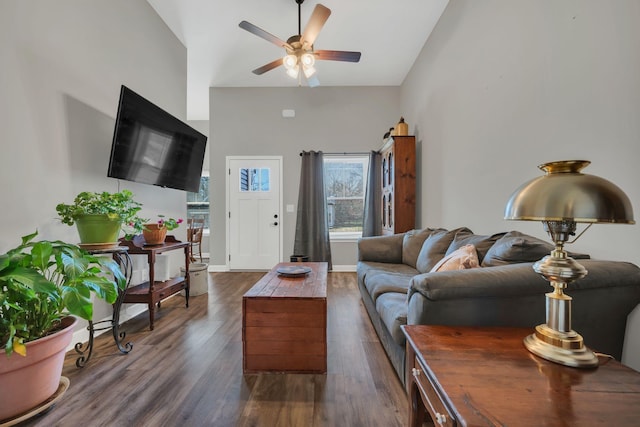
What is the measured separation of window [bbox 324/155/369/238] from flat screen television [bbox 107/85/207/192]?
2.27 m

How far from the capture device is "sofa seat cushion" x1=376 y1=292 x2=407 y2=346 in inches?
61.4

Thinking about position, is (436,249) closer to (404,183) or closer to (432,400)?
(404,183)

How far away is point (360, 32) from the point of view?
3408mm

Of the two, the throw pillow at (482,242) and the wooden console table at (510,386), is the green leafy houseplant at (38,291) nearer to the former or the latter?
the wooden console table at (510,386)

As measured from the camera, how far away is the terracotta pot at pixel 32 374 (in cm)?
128

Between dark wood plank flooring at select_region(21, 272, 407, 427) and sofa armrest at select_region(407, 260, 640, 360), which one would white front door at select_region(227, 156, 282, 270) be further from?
sofa armrest at select_region(407, 260, 640, 360)

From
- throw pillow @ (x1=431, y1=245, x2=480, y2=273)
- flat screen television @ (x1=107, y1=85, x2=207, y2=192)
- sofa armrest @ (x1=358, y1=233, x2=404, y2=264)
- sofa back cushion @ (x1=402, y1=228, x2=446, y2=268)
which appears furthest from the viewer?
sofa armrest @ (x1=358, y1=233, x2=404, y2=264)

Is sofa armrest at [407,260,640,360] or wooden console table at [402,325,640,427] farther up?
sofa armrest at [407,260,640,360]

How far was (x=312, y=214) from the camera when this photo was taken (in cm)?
472

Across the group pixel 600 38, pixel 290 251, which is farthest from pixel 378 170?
pixel 600 38

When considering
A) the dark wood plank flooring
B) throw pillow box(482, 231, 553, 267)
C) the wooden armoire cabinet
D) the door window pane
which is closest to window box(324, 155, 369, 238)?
the door window pane

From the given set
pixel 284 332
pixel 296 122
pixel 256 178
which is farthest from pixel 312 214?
pixel 284 332

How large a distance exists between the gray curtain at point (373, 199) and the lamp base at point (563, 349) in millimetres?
3810

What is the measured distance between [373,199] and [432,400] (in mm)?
3974
